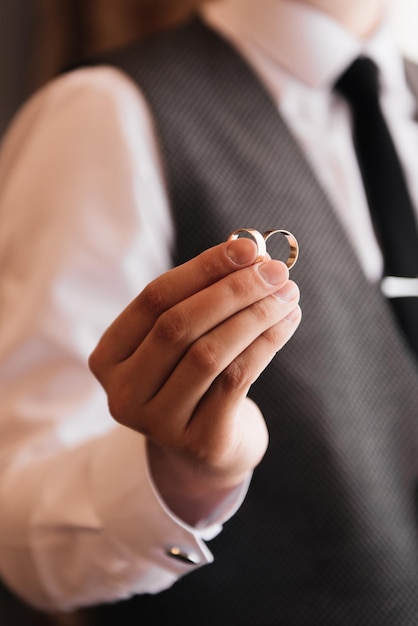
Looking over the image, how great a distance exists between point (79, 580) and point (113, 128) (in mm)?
291

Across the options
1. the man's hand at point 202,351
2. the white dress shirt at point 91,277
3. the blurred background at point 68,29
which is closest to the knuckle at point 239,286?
the man's hand at point 202,351

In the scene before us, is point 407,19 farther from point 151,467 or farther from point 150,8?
point 151,467

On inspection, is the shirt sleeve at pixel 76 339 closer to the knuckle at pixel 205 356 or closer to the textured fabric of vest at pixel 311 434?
the textured fabric of vest at pixel 311 434

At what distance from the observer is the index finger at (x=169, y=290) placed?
309 mm

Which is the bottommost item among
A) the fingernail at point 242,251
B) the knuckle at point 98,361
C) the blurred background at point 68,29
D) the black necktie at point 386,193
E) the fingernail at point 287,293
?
the blurred background at point 68,29

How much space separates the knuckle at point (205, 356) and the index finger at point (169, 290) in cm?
2

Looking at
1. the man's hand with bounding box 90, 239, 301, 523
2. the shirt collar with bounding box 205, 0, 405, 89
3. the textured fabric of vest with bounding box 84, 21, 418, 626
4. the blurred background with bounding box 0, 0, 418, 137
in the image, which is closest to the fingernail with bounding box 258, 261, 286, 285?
the man's hand with bounding box 90, 239, 301, 523

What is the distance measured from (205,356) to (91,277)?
9.4 inches

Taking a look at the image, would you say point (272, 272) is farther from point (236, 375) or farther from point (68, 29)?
point (68, 29)

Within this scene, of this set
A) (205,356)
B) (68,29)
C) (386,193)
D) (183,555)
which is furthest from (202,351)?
(68,29)

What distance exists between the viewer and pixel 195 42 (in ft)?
2.06

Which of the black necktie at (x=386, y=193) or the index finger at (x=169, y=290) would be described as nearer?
the index finger at (x=169, y=290)

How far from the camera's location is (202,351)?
330 mm

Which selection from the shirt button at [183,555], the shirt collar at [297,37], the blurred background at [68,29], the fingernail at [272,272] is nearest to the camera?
the fingernail at [272,272]
